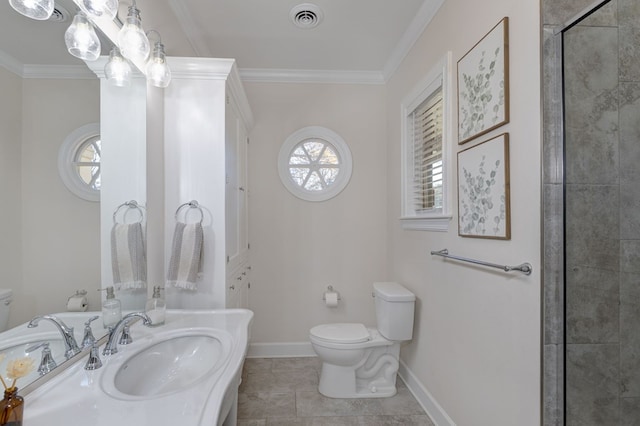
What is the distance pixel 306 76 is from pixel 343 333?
88.5 inches

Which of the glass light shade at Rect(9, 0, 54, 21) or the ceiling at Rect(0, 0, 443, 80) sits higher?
the ceiling at Rect(0, 0, 443, 80)

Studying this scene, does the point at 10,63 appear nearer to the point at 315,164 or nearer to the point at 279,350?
the point at 315,164

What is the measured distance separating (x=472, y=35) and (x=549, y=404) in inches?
63.8

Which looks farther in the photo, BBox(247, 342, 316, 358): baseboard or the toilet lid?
BBox(247, 342, 316, 358): baseboard

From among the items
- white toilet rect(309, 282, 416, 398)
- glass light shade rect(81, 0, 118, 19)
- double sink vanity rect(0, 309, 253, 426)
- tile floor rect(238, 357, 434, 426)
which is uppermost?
glass light shade rect(81, 0, 118, 19)

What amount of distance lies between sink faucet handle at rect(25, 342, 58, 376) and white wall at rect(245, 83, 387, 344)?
1956mm

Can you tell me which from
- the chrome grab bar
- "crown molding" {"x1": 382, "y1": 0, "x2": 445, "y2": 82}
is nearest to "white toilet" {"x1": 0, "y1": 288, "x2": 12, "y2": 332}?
the chrome grab bar

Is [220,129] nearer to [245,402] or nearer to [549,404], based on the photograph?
[245,402]

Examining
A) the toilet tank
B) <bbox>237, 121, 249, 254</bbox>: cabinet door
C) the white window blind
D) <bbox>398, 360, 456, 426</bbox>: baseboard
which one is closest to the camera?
<bbox>398, 360, 456, 426</bbox>: baseboard

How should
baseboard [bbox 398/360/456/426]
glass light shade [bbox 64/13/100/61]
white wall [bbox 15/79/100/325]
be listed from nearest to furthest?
white wall [bbox 15/79/100/325] < glass light shade [bbox 64/13/100/61] < baseboard [bbox 398/360/456/426]

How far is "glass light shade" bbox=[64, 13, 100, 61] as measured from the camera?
0.98m

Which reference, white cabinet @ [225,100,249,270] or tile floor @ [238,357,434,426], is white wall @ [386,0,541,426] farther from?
white cabinet @ [225,100,249,270]

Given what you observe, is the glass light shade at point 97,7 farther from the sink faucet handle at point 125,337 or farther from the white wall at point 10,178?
the sink faucet handle at point 125,337

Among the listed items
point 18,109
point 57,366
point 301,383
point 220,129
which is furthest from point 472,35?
point 301,383
